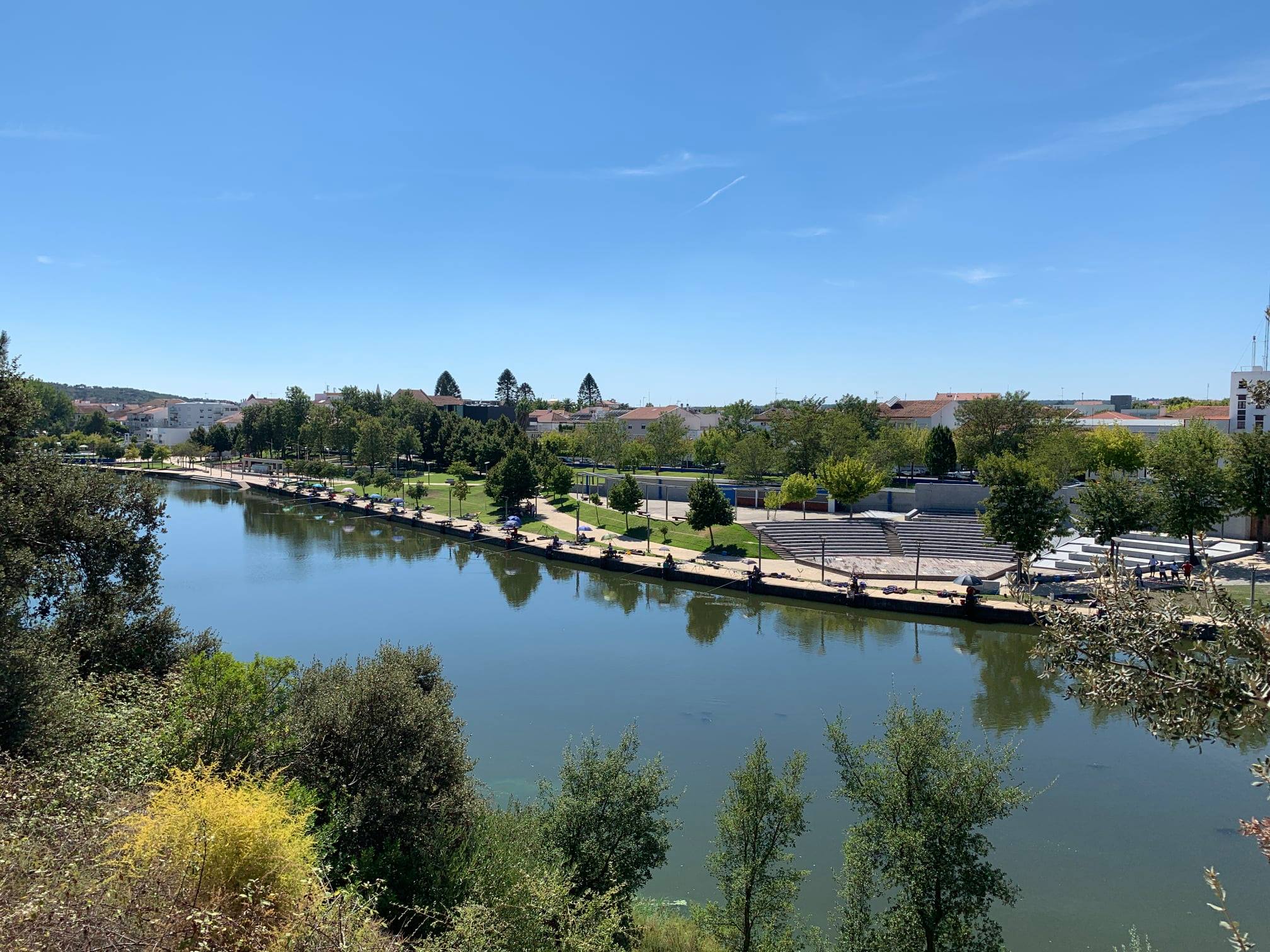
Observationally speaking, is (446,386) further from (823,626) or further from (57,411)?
(823,626)

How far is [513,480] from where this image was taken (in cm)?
4731

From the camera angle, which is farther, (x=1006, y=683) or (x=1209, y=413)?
(x=1209, y=413)

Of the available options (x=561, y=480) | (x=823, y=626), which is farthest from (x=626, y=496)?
(x=823, y=626)

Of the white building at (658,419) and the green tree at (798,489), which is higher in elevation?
the white building at (658,419)

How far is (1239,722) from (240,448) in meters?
99.9

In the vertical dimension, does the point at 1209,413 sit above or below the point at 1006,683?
above

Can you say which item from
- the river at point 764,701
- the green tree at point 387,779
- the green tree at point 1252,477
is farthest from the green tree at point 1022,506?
the green tree at point 387,779

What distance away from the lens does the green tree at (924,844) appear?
28.0 ft

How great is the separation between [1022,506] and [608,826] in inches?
906

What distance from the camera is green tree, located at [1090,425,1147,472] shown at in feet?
135

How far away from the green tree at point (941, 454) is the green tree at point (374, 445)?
159ft

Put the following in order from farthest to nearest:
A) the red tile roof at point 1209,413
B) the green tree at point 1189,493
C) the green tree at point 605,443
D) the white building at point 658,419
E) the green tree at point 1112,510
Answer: the white building at point 658,419
the green tree at point 605,443
the red tile roof at point 1209,413
the green tree at point 1112,510
the green tree at point 1189,493

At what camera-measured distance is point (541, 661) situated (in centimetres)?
2283

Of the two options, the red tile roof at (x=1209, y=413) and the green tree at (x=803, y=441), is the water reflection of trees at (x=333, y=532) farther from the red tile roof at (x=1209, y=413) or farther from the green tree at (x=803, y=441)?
the red tile roof at (x=1209, y=413)
